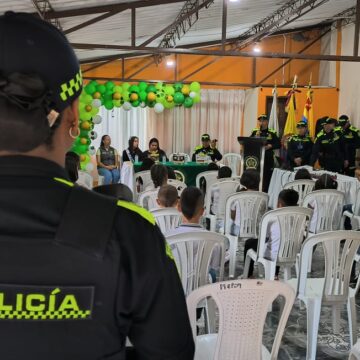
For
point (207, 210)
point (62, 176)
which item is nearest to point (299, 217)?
point (207, 210)

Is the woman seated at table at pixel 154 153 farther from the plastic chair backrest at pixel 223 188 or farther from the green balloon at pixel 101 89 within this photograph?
the plastic chair backrest at pixel 223 188

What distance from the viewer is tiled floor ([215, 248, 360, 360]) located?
9.88ft

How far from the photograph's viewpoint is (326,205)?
14.8ft

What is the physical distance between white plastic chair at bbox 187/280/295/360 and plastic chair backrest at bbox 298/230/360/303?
94 cm

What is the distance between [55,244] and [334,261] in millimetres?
2515

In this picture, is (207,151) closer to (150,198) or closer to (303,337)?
(150,198)

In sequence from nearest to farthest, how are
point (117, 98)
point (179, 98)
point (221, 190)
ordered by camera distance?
point (221, 190) → point (117, 98) → point (179, 98)

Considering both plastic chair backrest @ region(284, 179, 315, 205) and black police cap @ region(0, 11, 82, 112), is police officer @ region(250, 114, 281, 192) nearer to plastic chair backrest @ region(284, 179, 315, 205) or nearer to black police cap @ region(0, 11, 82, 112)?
plastic chair backrest @ region(284, 179, 315, 205)

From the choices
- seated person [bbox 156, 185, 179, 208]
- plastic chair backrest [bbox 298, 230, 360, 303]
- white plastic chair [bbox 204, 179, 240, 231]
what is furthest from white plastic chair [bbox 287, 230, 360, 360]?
white plastic chair [bbox 204, 179, 240, 231]

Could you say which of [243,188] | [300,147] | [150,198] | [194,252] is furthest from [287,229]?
[300,147]

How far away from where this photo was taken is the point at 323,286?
2975mm

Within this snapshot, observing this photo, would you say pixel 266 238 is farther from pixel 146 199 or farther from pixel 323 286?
pixel 146 199

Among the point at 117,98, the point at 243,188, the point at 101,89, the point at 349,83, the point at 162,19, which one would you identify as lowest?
the point at 243,188

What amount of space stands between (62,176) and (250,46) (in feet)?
39.1
